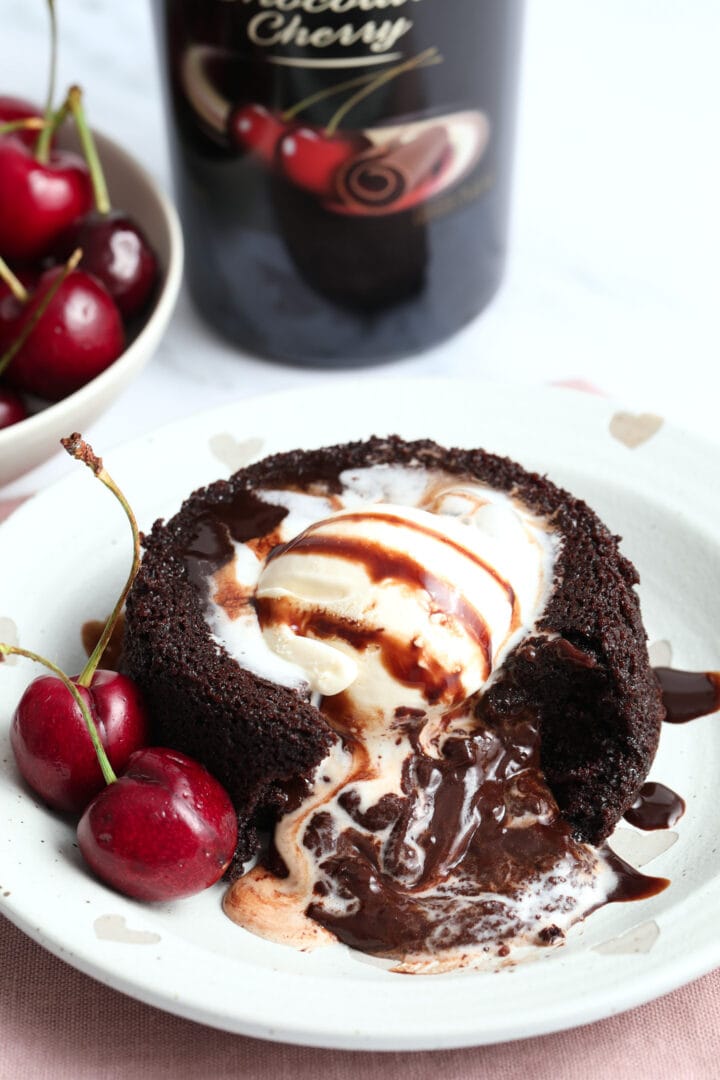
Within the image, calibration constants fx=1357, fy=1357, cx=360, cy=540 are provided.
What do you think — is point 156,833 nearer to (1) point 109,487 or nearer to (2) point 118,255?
(1) point 109,487

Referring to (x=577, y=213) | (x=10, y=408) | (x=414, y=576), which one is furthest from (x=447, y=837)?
(x=577, y=213)

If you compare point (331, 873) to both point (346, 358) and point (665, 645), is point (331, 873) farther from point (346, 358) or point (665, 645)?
point (346, 358)

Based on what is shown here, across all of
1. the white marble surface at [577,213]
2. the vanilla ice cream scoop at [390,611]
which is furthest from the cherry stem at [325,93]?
the vanilla ice cream scoop at [390,611]

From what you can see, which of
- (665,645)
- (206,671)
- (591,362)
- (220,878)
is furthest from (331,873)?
(591,362)

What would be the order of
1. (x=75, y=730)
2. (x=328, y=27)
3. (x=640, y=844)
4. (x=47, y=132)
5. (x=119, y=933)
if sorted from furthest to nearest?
(x=47, y=132) → (x=328, y=27) → (x=640, y=844) → (x=75, y=730) → (x=119, y=933)

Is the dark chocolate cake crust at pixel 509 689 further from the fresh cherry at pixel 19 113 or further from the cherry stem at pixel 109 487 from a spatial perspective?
the fresh cherry at pixel 19 113

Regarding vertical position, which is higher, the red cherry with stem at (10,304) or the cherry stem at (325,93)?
the cherry stem at (325,93)
